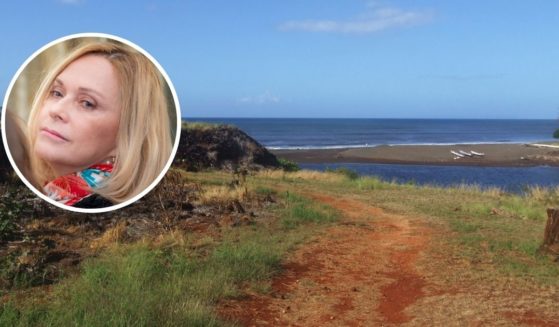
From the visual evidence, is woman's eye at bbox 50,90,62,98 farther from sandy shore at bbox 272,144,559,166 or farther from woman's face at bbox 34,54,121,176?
sandy shore at bbox 272,144,559,166

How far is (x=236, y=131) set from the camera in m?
37.2

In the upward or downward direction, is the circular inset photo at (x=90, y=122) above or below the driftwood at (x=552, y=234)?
above

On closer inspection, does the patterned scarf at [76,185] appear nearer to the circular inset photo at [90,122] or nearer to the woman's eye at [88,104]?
the circular inset photo at [90,122]

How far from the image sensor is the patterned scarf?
17.1ft

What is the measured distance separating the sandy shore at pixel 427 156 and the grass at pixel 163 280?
4829 centimetres

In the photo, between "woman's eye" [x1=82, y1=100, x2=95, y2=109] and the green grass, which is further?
the green grass

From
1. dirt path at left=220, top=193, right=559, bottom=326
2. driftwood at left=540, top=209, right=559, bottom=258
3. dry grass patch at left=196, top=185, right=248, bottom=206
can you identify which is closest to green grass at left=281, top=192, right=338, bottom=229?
dirt path at left=220, top=193, right=559, bottom=326

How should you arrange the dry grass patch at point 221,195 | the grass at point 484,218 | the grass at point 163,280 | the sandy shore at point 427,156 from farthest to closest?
the sandy shore at point 427,156 < the dry grass patch at point 221,195 < the grass at point 484,218 < the grass at point 163,280

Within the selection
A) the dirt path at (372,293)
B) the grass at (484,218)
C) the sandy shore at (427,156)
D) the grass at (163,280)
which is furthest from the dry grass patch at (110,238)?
the sandy shore at (427,156)

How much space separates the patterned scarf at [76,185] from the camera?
17.1ft

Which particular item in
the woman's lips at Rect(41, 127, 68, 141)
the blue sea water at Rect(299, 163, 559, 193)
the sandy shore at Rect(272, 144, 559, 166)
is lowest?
the blue sea water at Rect(299, 163, 559, 193)

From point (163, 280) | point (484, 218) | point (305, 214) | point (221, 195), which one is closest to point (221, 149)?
point (221, 195)

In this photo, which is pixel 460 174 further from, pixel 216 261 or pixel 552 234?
pixel 216 261

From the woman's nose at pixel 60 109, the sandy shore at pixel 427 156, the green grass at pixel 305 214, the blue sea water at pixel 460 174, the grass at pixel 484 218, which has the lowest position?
the blue sea water at pixel 460 174
